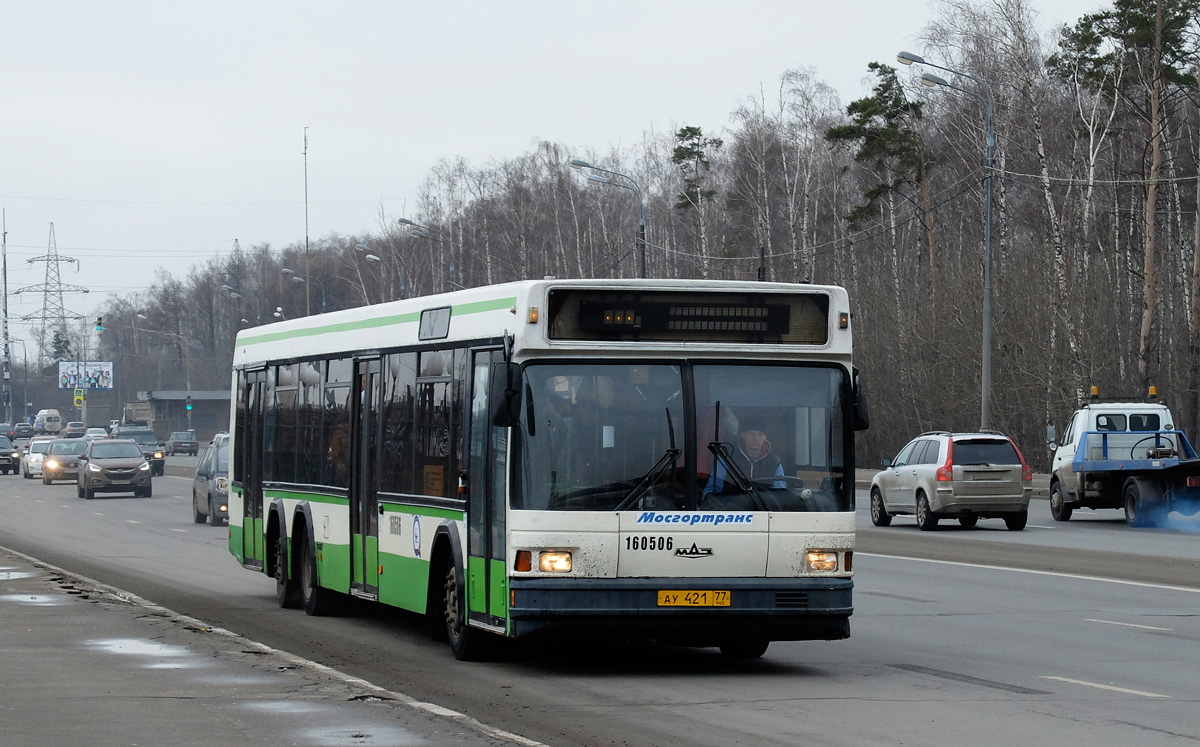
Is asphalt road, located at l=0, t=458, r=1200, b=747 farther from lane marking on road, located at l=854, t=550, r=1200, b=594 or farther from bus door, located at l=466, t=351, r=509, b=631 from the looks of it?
bus door, located at l=466, t=351, r=509, b=631

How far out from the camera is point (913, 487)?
95.2 feet

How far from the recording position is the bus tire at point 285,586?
16.2 meters

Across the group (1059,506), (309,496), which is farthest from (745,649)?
(1059,506)

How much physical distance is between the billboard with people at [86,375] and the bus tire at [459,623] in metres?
150

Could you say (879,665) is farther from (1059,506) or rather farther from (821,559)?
(1059,506)

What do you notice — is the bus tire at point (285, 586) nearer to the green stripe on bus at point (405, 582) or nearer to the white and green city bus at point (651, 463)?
the green stripe on bus at point (405, 582)

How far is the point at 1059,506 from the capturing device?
31.6 m

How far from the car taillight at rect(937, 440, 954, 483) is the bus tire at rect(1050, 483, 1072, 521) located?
14.9ft

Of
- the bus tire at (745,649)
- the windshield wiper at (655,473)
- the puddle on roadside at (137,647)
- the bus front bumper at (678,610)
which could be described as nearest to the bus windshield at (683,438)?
the windshield wiper at (655,473)

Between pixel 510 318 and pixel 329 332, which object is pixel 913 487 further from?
pixel 510 318

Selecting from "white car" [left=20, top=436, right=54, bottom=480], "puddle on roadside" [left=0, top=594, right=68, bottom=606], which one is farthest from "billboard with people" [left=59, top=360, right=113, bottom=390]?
"puddle on roadside" [left=0, top=594, right=68, bottom=606]

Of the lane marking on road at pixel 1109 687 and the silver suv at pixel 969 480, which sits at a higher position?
the silver suv at pixel 969 480

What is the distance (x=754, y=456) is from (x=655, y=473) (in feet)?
2.28

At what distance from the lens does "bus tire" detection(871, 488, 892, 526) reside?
3038cm
